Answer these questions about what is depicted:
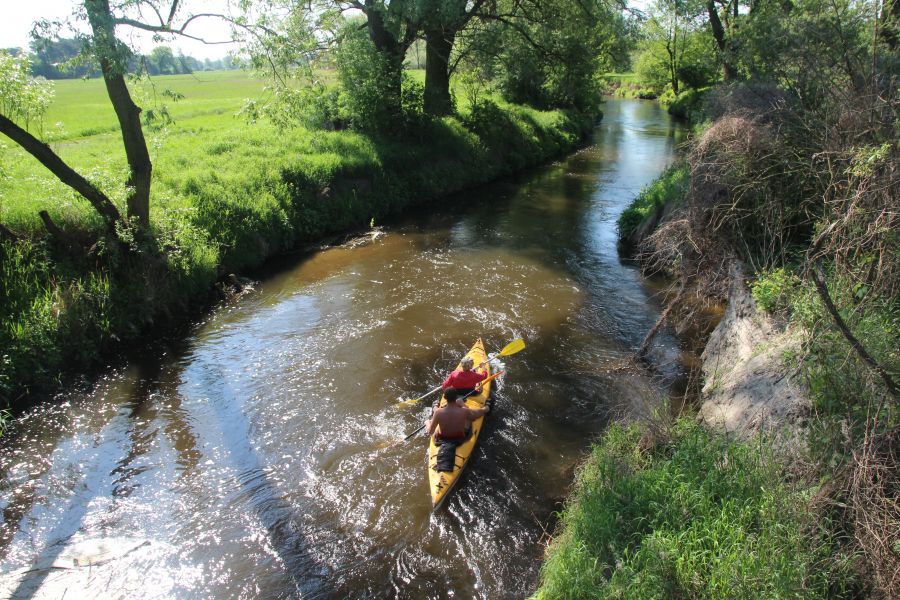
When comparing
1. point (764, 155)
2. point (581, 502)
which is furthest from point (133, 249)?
point (764, 155)

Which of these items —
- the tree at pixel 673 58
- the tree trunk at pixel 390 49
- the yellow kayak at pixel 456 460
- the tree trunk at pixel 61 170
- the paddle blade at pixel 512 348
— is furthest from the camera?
the tree at pixel 673 58

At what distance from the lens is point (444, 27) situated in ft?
54.8

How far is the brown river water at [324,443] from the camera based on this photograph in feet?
15.8

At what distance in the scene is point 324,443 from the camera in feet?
20.9

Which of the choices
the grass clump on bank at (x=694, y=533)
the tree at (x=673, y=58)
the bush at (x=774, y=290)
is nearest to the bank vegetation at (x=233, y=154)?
the grass clump on bank at (x=694, y=533)

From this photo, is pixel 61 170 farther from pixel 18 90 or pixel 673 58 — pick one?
pixel 673 58

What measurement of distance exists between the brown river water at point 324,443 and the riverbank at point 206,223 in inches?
25.7

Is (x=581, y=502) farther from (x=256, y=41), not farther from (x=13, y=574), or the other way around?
(x=256, y=41)

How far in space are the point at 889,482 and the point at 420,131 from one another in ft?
52.6

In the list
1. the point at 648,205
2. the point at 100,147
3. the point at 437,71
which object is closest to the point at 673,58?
the point at 437,71

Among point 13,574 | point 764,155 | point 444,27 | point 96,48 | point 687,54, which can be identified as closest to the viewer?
point 13,574

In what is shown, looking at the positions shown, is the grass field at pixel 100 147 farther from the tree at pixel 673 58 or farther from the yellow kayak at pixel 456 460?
the tree at pixel 673 58

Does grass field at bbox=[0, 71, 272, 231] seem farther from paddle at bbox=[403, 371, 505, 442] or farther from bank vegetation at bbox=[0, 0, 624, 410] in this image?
paddle at bbox=[403, 371, 505, 442]

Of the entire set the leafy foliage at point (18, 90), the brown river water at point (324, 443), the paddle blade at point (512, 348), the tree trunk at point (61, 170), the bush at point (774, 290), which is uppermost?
the leafy foliage at point (18, 90)
